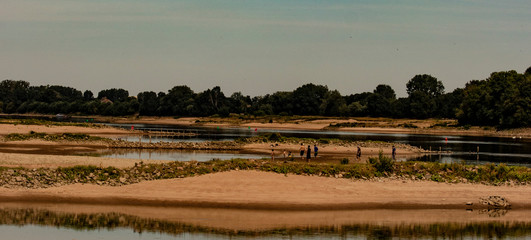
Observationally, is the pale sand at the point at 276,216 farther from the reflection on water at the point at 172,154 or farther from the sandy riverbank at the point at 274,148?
the sandy riverbank at the point at 274,148

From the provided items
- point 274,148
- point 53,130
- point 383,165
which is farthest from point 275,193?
point 53,130

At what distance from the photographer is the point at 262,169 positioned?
4781 centimetres

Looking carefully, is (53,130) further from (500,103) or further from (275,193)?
(500,103)

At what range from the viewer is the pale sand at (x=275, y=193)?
42688 millimetres

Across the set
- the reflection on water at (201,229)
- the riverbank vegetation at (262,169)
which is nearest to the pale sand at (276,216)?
the reflection on water at (201,229)

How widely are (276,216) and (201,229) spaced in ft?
20.0

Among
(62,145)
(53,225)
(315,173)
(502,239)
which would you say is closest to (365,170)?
(315,173)

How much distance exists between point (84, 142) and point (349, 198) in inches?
2040

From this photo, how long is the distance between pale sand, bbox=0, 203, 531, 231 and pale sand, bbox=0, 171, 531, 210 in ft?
2.90

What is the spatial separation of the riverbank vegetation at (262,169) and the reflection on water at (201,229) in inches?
233

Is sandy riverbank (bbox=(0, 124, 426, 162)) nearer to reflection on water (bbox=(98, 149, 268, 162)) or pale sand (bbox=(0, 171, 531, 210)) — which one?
reflection on water (bbox=(98, 149, 268, 162))

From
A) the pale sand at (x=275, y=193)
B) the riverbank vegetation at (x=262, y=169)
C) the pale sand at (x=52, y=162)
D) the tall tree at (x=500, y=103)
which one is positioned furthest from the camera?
the tall tree at (x=500, y=103)

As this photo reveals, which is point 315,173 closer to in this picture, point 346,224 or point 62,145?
point 346,224

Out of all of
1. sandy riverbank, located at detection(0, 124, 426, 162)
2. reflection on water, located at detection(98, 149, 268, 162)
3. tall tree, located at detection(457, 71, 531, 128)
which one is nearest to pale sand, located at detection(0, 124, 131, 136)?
sandy riverbank, located at detection(0, 124, 426, 162)
